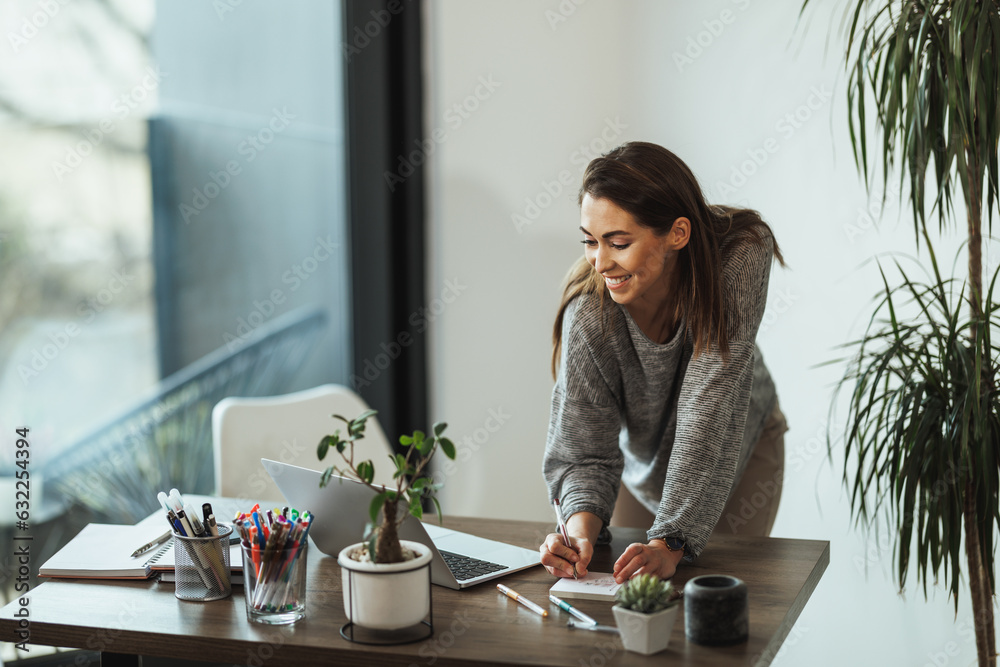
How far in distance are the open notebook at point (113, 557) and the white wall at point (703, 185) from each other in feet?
5.42

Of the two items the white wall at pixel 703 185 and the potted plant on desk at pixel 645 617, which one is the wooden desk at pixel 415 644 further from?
the white wall at pixel 703 185

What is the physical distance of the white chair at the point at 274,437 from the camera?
93.0 inches

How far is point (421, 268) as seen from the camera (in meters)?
3.34

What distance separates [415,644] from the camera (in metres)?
1.32

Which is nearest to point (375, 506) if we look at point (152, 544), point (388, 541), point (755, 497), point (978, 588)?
point (388, 541)

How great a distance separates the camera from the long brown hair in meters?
1.70

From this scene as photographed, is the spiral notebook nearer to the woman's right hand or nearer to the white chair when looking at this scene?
the white chair

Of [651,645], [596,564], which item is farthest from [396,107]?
[651,645]

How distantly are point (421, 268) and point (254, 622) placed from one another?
2.05m

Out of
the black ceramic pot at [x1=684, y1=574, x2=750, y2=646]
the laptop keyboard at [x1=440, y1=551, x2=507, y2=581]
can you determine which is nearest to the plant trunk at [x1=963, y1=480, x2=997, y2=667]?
the black ceramic pot at [x1=684, y1=574, x2=750, y2=646]

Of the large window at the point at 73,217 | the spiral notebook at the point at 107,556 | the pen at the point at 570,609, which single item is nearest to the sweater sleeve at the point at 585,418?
the pen at the point at 570,609

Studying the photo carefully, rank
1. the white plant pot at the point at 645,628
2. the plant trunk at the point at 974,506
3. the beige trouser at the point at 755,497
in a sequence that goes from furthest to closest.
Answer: the beige trouser at the point at 755,497, the plant trunk at the point at 974,506, the white plant pot at the point at 645,628

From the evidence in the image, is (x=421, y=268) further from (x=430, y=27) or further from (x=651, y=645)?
(x=651, y=645)

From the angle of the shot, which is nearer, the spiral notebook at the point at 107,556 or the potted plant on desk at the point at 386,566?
the potted plant on desk at the point at 386,566
